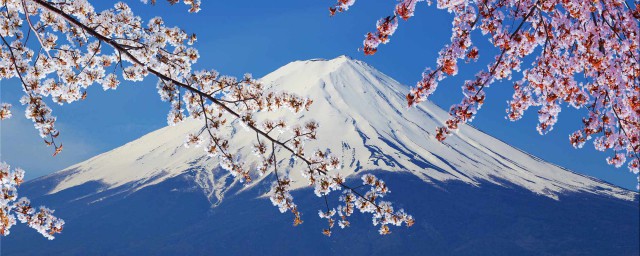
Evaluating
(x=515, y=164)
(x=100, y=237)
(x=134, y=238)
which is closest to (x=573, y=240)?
(x=515, y=164)

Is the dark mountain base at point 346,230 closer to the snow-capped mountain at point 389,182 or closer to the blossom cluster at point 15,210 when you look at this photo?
the snow-capped mountain at point 389,182

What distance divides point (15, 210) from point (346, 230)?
105310 millimetres

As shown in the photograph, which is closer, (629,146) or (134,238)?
A: (629,146)

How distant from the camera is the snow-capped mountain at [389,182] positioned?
10181 cm

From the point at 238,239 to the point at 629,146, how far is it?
9973 cm

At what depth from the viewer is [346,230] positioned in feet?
351

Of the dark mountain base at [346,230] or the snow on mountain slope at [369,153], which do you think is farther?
the snow on mountain slope at [369,153]

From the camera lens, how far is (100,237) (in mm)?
102812

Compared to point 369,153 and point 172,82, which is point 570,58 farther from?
point 369,153

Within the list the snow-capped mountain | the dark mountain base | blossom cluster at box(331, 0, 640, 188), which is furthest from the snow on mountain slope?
blossom cluster at box(331, 0, 640, 188)

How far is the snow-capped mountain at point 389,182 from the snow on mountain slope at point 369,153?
337mm

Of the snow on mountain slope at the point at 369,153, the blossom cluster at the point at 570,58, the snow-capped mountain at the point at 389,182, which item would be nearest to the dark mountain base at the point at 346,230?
the snow-capped mountain at the point at 389,182

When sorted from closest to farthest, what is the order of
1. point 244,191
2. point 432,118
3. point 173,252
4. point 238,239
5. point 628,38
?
point 628,38 < point 173,252 < point 238,239 < point 244,191 < point 432,118

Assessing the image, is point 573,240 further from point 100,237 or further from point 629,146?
point 629,146
